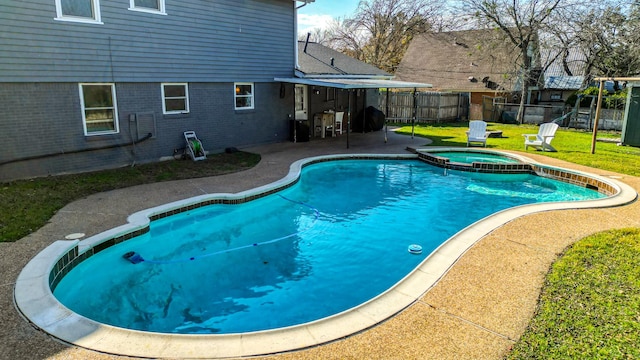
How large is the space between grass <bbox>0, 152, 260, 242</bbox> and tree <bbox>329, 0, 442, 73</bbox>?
26.1m

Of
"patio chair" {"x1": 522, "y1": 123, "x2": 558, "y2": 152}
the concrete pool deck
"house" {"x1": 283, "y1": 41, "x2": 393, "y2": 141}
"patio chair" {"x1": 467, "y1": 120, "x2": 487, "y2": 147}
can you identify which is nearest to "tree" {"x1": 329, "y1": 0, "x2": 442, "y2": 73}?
"house" {"x1": 283, "y1": 41, "x2": 393, "y2": 141}

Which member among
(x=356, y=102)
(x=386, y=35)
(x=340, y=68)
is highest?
(x=386, y=35)

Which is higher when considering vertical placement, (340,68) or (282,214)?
(340,68)

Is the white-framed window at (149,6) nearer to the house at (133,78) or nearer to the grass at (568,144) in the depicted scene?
the house at (133,78)

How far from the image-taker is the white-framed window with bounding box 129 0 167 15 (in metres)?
10.4

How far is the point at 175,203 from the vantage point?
784 centimetres

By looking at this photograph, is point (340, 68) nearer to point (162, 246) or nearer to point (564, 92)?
point (162, 246)

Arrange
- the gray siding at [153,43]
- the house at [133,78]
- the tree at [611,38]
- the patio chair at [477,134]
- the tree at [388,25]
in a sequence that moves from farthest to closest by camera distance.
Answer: the tree at [388,25] < the tree at [611,38] < the patio chair at [477,134] < the house at [133,78] < the gray siding at [153,43]

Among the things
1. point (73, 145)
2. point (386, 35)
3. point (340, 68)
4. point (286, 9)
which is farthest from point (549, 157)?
point (386, 35)

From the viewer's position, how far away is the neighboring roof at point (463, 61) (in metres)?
24.4

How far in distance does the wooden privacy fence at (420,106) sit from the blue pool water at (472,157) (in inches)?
333

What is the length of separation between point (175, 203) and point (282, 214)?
7.26 feet

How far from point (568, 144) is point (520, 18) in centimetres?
1019

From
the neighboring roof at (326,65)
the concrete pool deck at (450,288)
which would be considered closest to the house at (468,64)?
the neighboring roof at (326,65)
